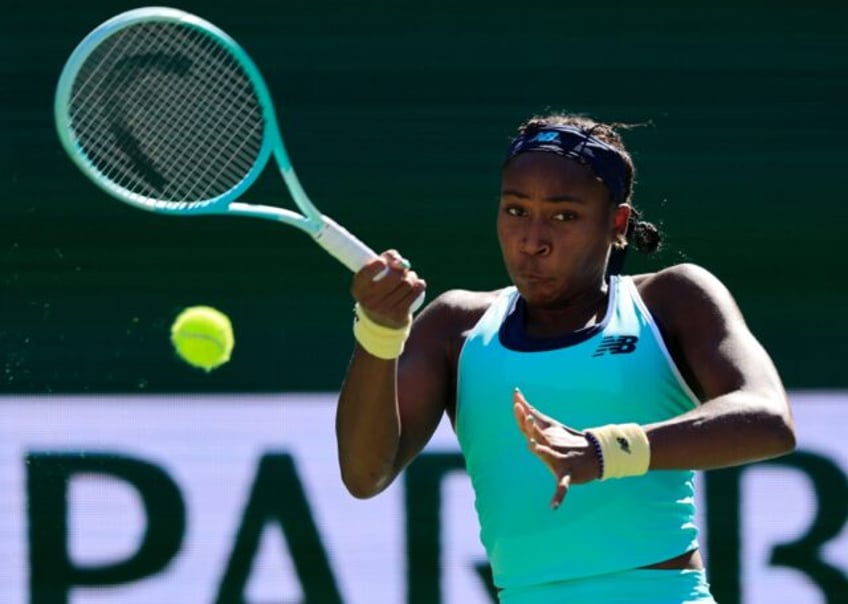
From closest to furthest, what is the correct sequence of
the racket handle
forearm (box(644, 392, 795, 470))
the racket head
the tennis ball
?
1. forearm (box(644, 392, 795, 470))
2. the racket handle
3. the racket head
4. the tennis ball

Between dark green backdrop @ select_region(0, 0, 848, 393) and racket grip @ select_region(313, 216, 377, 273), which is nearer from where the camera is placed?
racket grip @ select_region(313, 216, 377, 273)

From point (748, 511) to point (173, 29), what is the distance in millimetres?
1815

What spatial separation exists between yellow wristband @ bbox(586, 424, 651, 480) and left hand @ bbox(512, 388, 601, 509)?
2 centimetres

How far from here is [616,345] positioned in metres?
2.67

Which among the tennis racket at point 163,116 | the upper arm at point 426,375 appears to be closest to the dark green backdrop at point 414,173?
the tennis racket at point 163,116

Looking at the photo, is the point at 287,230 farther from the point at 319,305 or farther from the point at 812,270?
the point at 812,270

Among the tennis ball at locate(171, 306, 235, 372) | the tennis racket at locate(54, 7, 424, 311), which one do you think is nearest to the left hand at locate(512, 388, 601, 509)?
the tennis racket at locate(54, 7, 424, 311)

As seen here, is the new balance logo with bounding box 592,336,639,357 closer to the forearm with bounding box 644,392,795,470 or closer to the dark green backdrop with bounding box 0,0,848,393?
the forearm with bounding box 644,392,795,470

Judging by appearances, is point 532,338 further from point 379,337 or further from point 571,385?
point 379,337

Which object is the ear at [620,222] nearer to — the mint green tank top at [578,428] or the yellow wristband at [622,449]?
the mint green tank top at [578,428]

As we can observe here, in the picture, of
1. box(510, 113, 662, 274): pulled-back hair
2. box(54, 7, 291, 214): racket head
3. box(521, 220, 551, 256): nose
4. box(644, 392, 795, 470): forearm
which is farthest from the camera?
box(54, 7, 291, 214): racket head

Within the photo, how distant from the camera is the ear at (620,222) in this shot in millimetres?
2816

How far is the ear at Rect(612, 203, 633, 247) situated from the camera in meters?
2.82

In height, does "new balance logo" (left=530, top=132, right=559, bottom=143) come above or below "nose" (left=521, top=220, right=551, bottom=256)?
above
